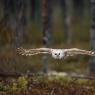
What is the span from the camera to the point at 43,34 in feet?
64.3

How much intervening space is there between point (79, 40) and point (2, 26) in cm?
2255

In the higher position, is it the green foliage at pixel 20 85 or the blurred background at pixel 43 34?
the blurred background at pixel 43 34

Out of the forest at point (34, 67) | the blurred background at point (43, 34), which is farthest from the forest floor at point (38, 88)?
the blurred background at point (43, 34)

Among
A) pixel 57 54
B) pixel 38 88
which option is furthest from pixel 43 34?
pixel 57 54

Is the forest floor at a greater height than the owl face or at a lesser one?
lesser

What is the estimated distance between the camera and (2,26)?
15719 mm

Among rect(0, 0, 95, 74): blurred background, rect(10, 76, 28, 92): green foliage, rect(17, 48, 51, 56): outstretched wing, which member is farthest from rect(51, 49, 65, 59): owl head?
rect(0, 0, 95, 74): blurred background

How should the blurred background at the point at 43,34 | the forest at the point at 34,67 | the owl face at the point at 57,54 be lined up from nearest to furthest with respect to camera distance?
the owl face at the point at 57,54
the forest at the point at 34,67
the blurred background at the point at 43,34

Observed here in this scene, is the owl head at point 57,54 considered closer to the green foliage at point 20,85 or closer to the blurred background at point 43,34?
the green foliage at point 20,85

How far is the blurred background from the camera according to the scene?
639 inches

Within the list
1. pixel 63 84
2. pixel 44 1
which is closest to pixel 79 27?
pixel 44 1

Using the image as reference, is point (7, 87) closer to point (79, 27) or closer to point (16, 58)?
point (16, 58)

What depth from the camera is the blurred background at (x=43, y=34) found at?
16219mm

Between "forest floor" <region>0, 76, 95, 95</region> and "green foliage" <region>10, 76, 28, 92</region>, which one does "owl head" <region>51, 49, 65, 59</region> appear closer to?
"forest floor" <region>0, 76, 95, 95</region>
